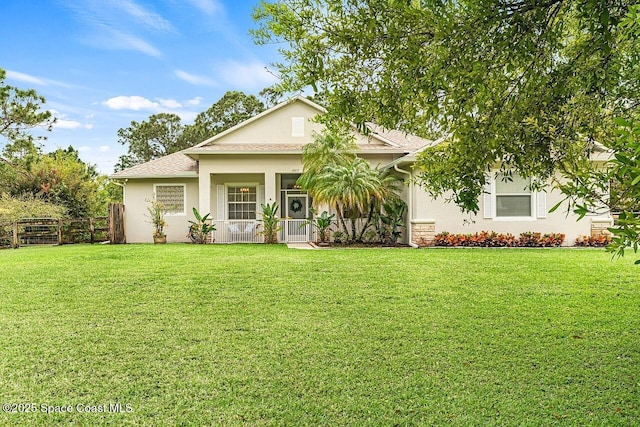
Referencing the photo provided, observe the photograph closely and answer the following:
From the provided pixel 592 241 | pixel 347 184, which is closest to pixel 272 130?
pixel 347 184

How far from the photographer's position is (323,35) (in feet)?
11.8

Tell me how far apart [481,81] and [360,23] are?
1.01 meters

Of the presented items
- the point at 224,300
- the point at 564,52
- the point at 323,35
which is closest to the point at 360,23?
the point at 323,35

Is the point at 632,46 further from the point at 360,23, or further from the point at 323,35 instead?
the point at 323,35

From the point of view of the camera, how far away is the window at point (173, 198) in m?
18.7

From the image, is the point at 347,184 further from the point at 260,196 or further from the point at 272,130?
the point at 260,196

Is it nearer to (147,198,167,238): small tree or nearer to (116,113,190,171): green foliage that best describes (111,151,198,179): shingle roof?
(147,198,167,238): small tree

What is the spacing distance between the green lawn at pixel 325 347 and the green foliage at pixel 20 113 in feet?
48.7

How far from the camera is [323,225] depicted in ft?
52.1

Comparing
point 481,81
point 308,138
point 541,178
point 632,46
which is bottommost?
point 541,178

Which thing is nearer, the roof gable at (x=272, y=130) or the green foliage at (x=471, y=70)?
the green foliage at (x=471, y=70)

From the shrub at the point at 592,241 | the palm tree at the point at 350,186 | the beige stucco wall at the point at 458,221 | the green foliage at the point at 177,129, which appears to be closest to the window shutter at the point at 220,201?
the palm tree at the point at 350,186

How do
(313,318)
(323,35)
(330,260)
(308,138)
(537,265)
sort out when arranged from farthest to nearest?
1. (308,138)
2. (330,260)
3. (537,265)
4. (313,318)
5. (323,35)

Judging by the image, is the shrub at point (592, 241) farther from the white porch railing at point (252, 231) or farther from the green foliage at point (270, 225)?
the green foliage at point (270, 225)
